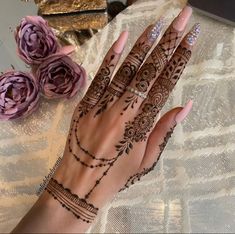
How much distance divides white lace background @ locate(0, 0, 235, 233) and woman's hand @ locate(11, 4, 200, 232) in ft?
0.16

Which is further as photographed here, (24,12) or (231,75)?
(24,12)

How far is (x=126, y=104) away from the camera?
65 cm

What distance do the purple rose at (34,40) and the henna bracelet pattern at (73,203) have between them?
0.86 feet

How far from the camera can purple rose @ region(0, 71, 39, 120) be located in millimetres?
785

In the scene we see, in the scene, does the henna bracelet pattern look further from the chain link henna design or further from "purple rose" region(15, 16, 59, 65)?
"purple rose" region(15, 16, 59, 65)

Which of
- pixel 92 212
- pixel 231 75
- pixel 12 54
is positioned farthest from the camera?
pixel 12 54

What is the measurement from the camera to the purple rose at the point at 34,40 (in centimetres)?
81

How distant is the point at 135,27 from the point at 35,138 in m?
0.27

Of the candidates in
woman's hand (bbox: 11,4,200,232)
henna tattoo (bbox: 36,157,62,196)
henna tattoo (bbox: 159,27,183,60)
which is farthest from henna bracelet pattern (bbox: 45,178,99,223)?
henna tattoo (bbox: 159,27,183,60)

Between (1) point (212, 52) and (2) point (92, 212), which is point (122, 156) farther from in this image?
(1) point (212, 52)

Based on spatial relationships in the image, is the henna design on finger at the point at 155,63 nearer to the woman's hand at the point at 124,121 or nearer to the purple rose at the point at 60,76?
the woman's hand at the point at 124,121

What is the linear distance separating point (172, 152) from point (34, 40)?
299 millimetres

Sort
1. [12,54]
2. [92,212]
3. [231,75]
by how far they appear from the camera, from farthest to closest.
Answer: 1. [12,54]
2. [231,75]
3. [92,212]

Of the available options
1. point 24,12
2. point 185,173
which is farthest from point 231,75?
point 24,12
